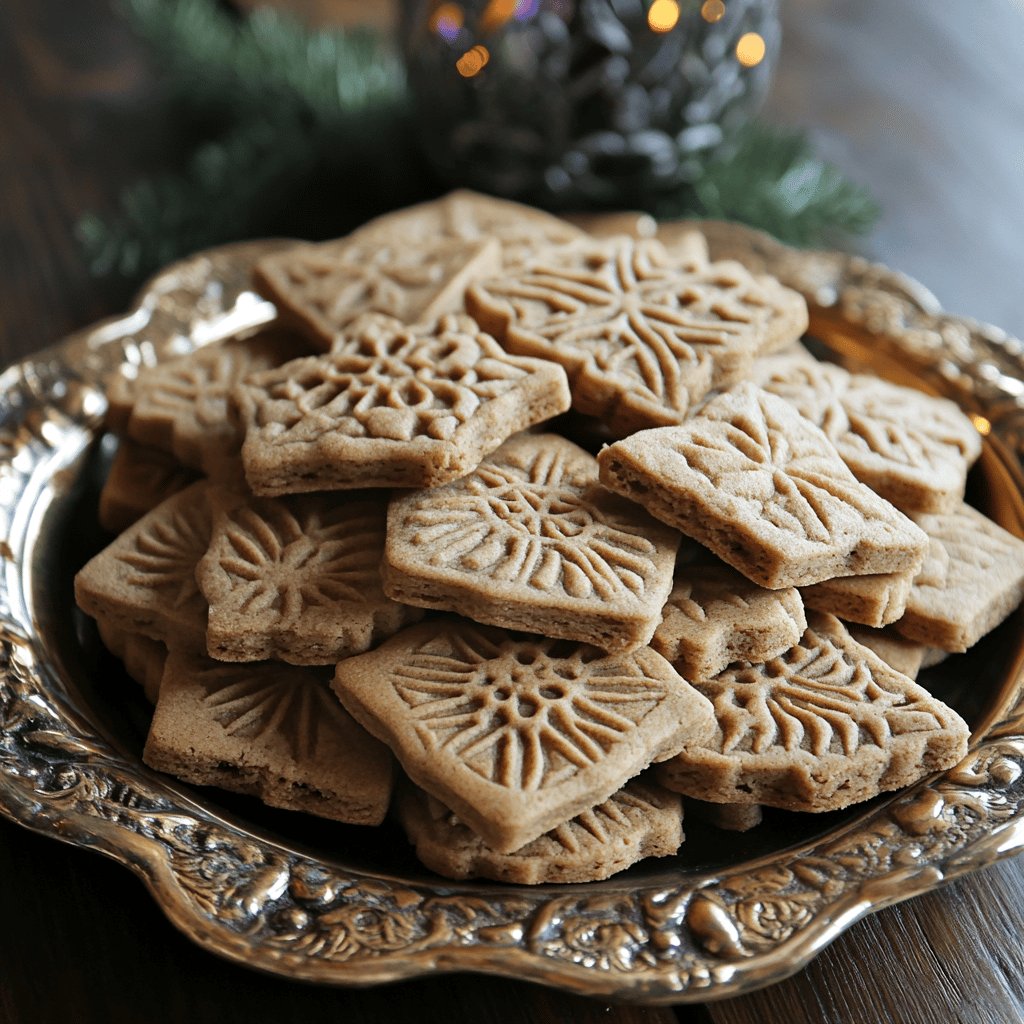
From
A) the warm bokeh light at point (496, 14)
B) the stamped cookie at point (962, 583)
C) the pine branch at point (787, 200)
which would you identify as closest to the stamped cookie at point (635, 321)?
the stamped cookie at point (962, 583)

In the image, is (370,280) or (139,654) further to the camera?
(370,280)

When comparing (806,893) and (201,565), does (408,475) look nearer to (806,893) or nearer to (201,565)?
(201,565)

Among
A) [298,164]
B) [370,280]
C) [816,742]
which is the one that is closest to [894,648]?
[816,742]

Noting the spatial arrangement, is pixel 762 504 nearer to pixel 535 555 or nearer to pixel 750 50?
pixel 535 555

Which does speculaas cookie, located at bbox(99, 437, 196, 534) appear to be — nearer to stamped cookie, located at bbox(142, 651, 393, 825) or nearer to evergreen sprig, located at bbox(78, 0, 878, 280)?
stamped cookie, located at bbox(142, 651, 393, 825)

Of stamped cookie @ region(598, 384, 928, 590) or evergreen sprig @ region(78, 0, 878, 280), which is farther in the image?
evergreen sprig @ region(78, 0, 878, 280)

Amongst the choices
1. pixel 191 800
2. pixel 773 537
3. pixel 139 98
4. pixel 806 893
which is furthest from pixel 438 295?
pixel 139 98

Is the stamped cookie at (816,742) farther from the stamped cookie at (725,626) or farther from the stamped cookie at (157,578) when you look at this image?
the stamped cookie at (157,578)

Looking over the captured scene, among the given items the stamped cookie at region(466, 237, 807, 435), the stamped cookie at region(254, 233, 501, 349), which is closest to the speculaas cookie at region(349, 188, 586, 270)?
the stamped cookie at region(254, 233, 501, 349)
